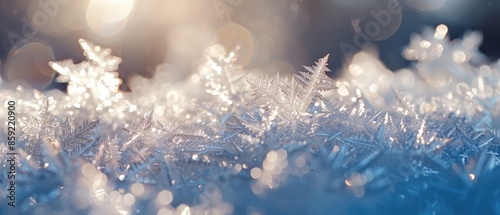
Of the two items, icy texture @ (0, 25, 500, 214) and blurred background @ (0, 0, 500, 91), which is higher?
blurred background @ (0, 0, 500, 91)

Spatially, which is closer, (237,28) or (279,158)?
(279,158)

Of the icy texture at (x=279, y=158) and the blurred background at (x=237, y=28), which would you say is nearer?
the icy texture at (x=279, y=158)

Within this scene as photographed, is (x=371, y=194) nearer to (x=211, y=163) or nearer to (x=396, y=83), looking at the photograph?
(x=211, y=163)

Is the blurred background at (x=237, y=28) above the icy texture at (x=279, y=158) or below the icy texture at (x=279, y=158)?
above

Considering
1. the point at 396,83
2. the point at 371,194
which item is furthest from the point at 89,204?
the point at 396,83

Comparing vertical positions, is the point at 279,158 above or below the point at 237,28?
below
